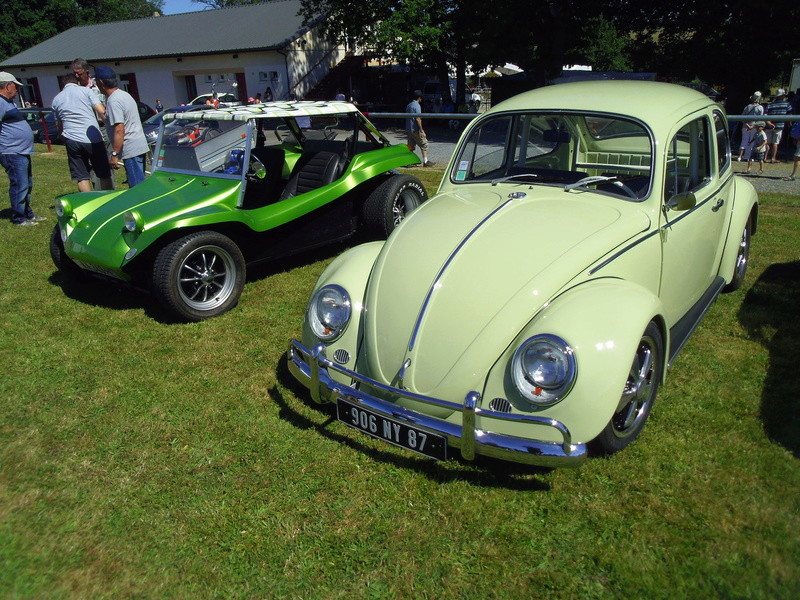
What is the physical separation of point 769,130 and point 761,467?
41.8ft

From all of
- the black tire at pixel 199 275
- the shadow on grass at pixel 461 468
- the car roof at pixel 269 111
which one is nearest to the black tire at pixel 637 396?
the shadow on grass at pixel 461 468

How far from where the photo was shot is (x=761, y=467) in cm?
290

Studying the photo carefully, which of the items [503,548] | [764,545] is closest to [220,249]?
[503,548]

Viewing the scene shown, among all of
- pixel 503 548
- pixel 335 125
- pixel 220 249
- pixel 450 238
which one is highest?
pixel 335 125

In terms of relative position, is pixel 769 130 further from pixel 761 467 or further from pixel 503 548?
pixel 503 548

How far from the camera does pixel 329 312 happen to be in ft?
10.8

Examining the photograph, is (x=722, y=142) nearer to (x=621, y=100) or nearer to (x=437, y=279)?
(x=621, y=100)

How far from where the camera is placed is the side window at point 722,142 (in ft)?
14.4

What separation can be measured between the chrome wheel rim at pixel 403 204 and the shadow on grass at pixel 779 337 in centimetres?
346

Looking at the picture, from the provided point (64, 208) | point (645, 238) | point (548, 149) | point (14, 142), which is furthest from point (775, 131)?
point (14, 142)

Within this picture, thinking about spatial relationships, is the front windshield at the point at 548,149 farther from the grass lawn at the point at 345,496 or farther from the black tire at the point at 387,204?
the black tire at the point at 387,204

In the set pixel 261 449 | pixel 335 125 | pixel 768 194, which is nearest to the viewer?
pixel 261 449

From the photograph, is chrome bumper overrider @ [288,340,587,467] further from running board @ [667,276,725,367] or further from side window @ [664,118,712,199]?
side window @ [664,118,712,199]

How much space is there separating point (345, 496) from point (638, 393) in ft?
5.10
